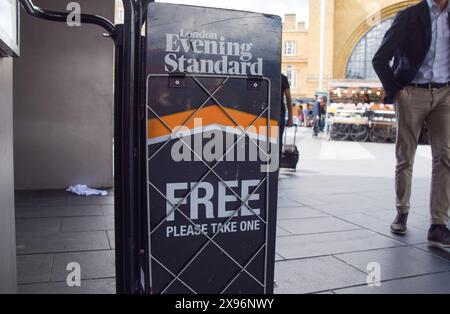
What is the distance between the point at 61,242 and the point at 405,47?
300cm

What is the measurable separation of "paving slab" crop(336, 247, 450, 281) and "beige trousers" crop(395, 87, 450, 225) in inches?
15.4

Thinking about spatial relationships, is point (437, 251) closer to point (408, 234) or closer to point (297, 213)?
point (408, 234)

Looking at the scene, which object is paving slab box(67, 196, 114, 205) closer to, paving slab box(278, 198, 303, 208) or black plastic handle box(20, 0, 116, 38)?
paving slab box(278, 198, 303, 208)

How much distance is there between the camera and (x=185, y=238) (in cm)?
179

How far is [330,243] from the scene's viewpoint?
348 centimetres

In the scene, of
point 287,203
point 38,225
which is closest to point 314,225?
point 287,203

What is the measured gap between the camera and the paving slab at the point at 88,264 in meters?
2.72

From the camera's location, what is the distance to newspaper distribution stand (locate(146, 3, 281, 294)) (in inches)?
67.1

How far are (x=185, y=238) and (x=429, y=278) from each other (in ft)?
5.62

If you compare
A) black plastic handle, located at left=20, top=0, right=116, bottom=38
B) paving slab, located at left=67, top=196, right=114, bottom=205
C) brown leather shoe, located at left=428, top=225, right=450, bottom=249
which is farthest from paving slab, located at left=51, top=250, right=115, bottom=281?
brown leather shoe, located at left=428, top=225, right=450, bottom=249

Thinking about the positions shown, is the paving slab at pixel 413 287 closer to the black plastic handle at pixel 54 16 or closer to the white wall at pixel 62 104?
the black plastic handle at pixel 54 16

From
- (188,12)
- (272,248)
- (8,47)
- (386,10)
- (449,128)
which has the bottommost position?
(272,248)
